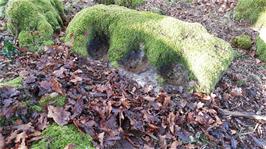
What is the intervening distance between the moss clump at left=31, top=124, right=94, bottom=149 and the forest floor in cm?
7

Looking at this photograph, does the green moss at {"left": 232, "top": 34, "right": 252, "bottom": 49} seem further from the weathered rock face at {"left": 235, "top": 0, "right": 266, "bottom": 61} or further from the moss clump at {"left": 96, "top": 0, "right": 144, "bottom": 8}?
the moss clump at {"left": 96, "top": 0, "right": 144, "bottom": 8}

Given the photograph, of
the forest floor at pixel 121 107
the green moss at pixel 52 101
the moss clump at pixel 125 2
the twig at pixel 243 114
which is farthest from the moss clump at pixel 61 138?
the moss clump at pixel 125 2

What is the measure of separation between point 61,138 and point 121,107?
1.04m

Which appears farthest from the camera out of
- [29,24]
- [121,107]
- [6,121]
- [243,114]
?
[29,24]

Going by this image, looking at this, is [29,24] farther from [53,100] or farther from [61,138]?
[61,138]

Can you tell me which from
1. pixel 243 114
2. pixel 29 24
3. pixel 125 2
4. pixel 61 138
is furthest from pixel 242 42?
pixel 61 138

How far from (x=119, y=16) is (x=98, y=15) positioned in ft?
1.27

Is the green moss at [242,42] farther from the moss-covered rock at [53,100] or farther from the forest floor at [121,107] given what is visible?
the moss-covered rock at [53,100]

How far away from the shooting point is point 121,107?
430 cm

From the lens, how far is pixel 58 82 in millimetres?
4203

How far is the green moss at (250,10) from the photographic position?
8148mm

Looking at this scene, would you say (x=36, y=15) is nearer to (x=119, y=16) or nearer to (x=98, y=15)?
(x=98, y=15)

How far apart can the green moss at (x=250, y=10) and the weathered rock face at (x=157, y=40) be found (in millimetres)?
2995

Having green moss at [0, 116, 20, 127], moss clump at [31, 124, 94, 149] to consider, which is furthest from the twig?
green moss at [0, 116, 20, 127]
